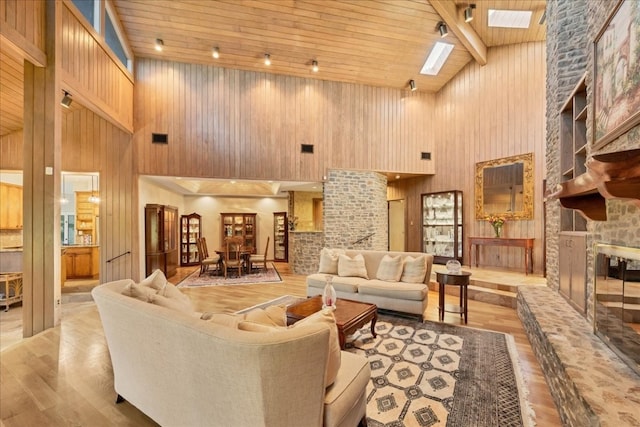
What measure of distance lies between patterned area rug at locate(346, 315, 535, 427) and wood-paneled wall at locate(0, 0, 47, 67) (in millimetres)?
5095

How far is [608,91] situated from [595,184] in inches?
60.1

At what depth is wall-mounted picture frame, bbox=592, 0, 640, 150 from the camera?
1.99 meters

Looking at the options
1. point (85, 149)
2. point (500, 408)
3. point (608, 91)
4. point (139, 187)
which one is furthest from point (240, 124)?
point (500, 408)

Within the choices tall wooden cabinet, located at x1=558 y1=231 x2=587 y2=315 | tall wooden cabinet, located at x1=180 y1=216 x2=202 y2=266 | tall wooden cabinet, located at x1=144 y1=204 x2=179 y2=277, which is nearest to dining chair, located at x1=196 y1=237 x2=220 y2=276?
tall wooden cabinet, located at x1=144 y1=204 x2=179 y2=277

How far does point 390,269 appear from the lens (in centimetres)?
429

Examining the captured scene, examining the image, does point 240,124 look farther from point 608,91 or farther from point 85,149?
point 608,91

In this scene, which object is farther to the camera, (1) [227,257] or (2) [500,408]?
(1) [227,257]

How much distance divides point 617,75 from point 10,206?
1060 cm

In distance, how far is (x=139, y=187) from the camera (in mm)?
6152

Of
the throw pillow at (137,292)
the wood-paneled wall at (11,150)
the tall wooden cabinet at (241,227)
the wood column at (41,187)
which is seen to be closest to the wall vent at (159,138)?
the wood-paneled wall at (11,150)

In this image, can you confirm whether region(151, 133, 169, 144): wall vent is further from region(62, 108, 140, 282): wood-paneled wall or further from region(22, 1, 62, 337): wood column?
region(22, 1, 62, 337): wood column

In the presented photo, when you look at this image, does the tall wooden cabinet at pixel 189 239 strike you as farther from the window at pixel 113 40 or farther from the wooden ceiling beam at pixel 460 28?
the wooden ceiling beam at pixel 460 28

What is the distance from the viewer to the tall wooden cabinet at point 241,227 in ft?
33.5

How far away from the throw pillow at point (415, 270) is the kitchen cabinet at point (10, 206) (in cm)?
868
